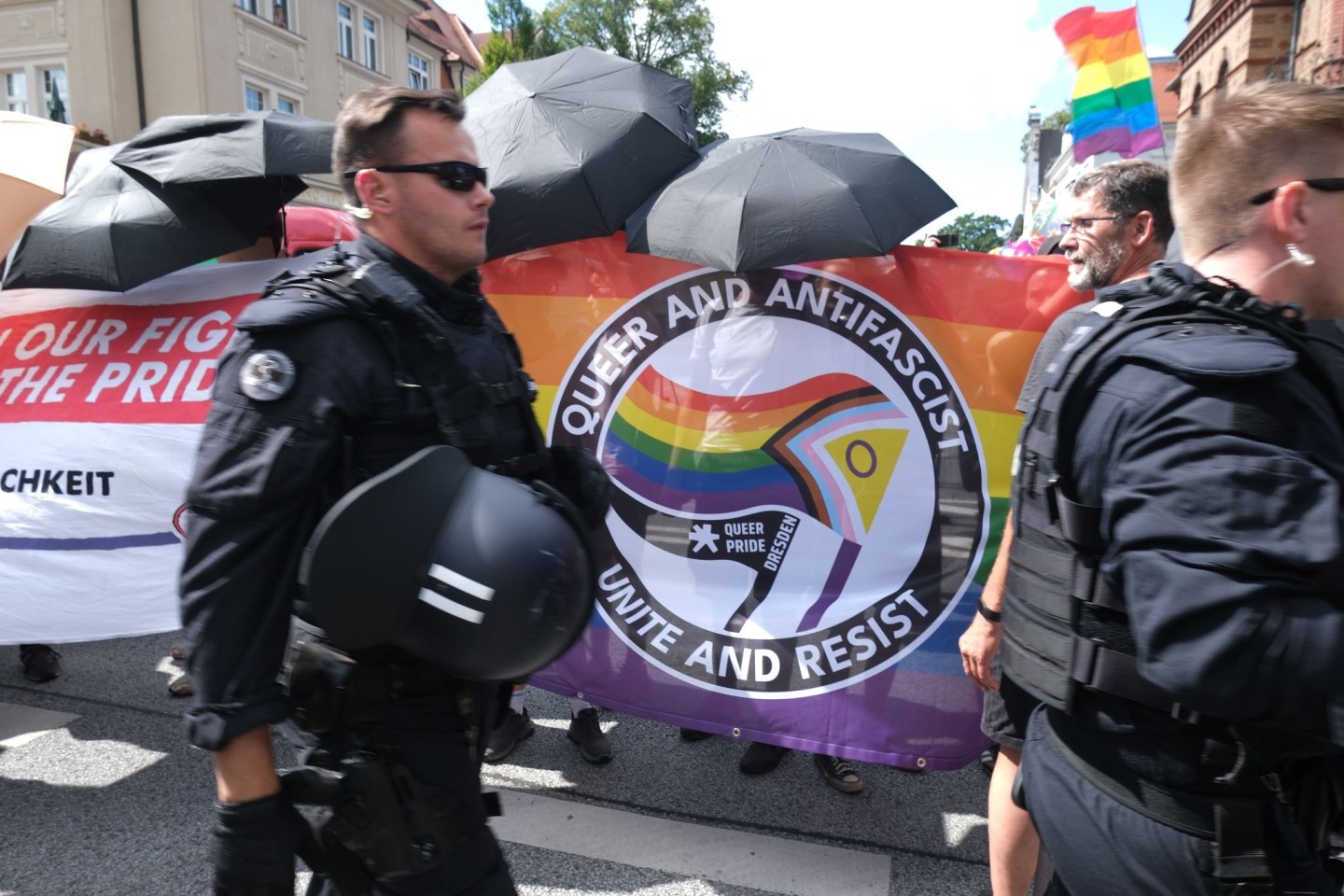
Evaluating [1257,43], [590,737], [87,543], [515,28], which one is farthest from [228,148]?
[515,28]

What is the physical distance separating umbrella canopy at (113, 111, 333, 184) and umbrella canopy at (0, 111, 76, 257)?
218 mm

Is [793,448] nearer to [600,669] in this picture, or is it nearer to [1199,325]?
[600,669]

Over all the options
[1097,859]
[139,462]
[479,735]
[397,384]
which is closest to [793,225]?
[397,384]

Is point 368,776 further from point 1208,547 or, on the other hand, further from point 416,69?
point 416,69

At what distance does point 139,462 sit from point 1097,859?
11.6ft

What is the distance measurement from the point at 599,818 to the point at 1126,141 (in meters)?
3.99

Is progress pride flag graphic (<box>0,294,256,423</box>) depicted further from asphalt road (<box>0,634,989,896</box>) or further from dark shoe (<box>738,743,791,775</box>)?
dark shoe (<box>738,743,791,775</box>)

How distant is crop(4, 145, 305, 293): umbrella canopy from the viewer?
11.1ft

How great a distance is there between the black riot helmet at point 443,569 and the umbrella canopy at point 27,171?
286cm

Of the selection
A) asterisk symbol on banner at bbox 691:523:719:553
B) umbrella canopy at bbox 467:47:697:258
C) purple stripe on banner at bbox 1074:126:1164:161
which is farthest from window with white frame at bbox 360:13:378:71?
asterisk symbol on banner at bbox 691:523:719:553

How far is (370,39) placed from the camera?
95.5ft

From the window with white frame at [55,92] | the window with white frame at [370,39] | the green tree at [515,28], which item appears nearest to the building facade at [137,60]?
the window with white frame at [55,92]

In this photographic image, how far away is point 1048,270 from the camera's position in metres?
2.96

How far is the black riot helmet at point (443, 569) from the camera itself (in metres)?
1.35
